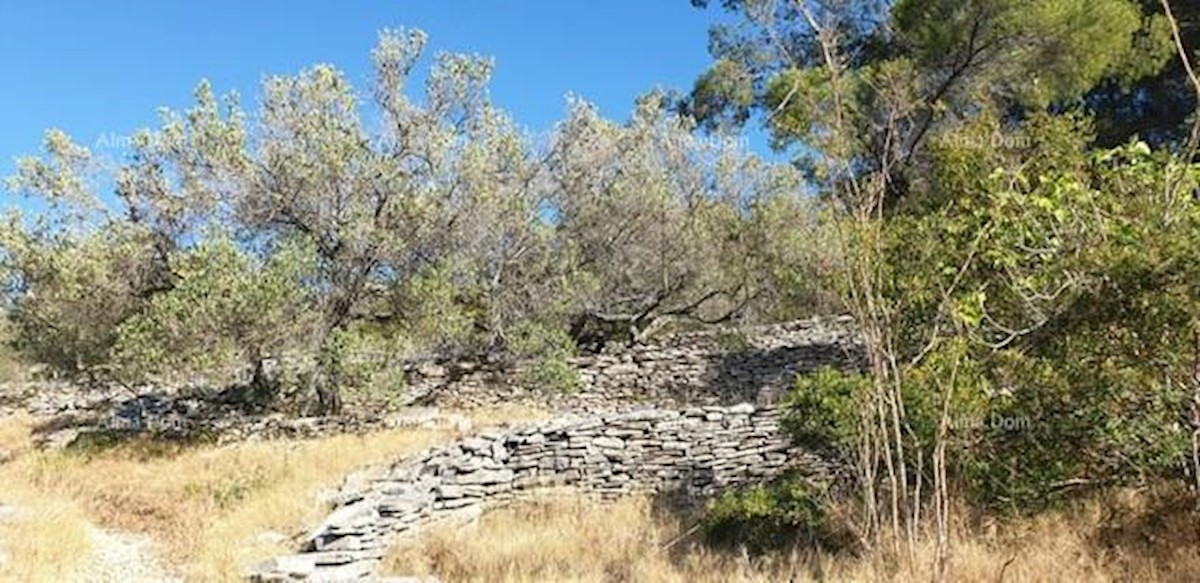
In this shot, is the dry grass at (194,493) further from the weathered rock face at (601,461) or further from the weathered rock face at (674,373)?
the weathered rock face at (674,373)

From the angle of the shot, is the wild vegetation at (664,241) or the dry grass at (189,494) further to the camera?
the dry grass at (189,494)

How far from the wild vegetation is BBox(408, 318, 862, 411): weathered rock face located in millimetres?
689

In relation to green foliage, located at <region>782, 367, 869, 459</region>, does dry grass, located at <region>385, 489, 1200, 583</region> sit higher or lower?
lower

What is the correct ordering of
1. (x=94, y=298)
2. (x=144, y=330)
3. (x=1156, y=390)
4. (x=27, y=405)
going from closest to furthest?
(x=1156, y=390) → (x=144, y=330) → (x=94, y=298) → (x=27, y=405)

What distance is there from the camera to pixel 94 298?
1329 cm

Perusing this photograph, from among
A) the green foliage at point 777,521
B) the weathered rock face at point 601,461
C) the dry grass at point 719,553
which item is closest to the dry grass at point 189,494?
Answer: the weathered rock face at point 601,461

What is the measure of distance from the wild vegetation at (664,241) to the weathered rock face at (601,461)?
2.59 ft

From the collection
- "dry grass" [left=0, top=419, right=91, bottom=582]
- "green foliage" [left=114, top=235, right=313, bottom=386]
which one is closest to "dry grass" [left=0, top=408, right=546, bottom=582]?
"dry grass" [left=0, top=419, right=91, bottom=582]

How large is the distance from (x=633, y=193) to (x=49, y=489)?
951 centimetres

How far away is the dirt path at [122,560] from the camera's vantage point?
703 centimetres

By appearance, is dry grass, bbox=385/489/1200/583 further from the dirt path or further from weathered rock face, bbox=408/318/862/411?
weathered rock face, bbox=408/318/862/411

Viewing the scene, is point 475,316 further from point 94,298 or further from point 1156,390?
point 1156,390

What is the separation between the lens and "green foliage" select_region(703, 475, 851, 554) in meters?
6.93

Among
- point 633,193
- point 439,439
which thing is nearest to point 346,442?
point 439,439
